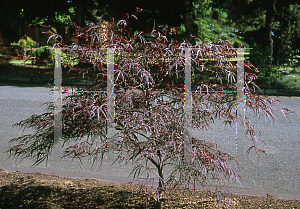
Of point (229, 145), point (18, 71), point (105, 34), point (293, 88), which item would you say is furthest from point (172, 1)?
point (105, 34)

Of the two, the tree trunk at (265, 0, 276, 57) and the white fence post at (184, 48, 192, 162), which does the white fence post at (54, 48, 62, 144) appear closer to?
the white fence post at (184, 48, 192, 162)

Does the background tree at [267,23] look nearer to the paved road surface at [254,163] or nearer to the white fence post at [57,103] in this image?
the paved road surface at [254,163]

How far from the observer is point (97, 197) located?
3305 millimetres

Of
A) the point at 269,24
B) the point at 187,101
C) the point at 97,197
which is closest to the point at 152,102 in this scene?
the point at 187,101

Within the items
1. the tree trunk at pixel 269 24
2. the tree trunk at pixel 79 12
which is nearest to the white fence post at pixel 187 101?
the tree trunk at pixel 269 24

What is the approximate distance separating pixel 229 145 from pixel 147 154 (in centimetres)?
368

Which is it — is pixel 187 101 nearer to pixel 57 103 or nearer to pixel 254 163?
pixel 57 103

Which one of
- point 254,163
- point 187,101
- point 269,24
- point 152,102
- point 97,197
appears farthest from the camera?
point 269,24

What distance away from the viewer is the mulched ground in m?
3.14

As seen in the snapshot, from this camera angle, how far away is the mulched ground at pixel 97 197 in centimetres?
314

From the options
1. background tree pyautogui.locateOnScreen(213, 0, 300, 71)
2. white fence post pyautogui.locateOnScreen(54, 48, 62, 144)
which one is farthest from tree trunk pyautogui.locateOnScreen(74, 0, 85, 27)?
white fence post pyautogui.locateOnScreen(54, 48, 62, 144)

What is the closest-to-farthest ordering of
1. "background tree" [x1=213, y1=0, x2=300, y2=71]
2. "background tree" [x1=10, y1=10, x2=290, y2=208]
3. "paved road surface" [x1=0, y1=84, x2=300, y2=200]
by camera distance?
"background tree" [x1=10, y1=10, x2=290, y2=208], "paved road surface" [x1=0, y1=84, x2=300, y2=200], "background tree" [x1=213, y1=0, x2=300, y2=71]

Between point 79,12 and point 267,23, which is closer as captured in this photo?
point 267,23

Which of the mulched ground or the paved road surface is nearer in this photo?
the mulched ground
